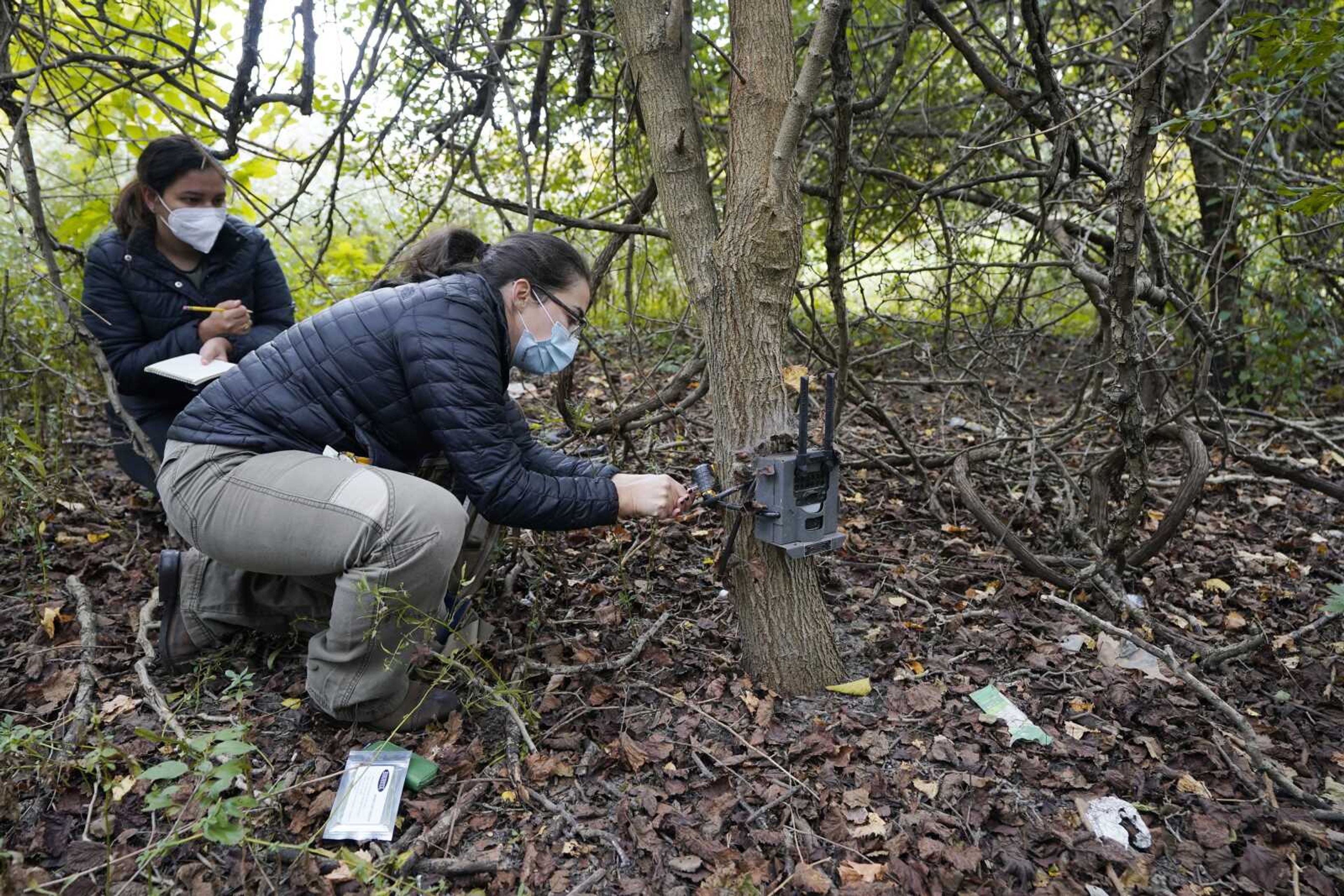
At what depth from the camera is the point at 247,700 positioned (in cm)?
235

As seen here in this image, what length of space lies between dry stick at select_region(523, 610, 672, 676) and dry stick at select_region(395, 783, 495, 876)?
42 cm

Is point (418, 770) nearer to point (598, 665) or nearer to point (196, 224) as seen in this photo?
point (598, 665)

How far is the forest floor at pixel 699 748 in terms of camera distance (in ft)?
5.85

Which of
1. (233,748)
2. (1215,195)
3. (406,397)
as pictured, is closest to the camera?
(233,748)

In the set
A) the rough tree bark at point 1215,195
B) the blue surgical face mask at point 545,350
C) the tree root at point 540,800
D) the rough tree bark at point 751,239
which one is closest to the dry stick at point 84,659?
the tree root at point 540,800

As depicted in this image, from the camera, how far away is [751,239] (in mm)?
2008

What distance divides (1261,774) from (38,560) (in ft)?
12.5

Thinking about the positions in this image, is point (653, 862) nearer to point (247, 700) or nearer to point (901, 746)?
point (901, 746)

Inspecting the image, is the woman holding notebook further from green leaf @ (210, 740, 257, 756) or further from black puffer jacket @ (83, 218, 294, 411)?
green leaf @ (210, 740, 257, 756)

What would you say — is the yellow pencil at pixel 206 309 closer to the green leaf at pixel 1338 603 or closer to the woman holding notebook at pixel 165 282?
the woman holding notebook at pixel 165 282

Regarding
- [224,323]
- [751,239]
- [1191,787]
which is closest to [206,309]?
[224,323]

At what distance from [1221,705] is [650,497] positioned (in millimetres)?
1520

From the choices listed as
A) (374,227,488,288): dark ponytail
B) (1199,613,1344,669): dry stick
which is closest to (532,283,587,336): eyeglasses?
(374,227,488,288): dark ponytail

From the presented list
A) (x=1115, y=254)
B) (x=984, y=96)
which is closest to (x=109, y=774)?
(x=1115, y=254)
